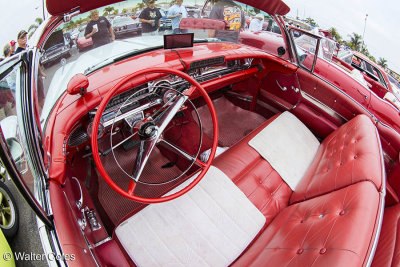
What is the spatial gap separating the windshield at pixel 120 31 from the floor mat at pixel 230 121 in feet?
2.91

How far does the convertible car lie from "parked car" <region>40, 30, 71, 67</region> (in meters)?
0.05

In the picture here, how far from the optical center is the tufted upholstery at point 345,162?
130 cm

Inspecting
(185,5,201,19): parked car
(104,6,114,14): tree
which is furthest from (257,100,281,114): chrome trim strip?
(104,6,114,14): tree

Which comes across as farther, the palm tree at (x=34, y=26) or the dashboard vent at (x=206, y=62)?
the dashboard vent at (x=206, y=62)

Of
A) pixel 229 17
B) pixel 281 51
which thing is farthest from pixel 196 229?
pixel 281 51

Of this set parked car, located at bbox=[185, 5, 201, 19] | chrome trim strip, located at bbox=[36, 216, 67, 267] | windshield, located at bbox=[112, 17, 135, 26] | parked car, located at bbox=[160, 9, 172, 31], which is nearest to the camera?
chrome trim strip, located at bbox=[36, 216, 67, 267]

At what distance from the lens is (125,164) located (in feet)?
7.07

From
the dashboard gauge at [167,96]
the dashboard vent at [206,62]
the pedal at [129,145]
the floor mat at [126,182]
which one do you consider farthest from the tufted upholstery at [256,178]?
the pedal at [129,145]

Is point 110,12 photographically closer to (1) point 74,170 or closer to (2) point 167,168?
(1) point 74,170

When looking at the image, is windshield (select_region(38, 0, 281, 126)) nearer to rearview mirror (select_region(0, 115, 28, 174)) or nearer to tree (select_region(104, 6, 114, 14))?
tree (select_region(104, 6, 114, 14))

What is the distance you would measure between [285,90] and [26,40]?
2.16 m

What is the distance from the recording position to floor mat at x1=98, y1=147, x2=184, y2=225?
179 cm

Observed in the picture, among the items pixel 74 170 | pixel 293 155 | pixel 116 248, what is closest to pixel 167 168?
pixel 74 170

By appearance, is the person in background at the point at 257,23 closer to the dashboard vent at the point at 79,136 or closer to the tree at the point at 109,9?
the tree at the point at 109,9
